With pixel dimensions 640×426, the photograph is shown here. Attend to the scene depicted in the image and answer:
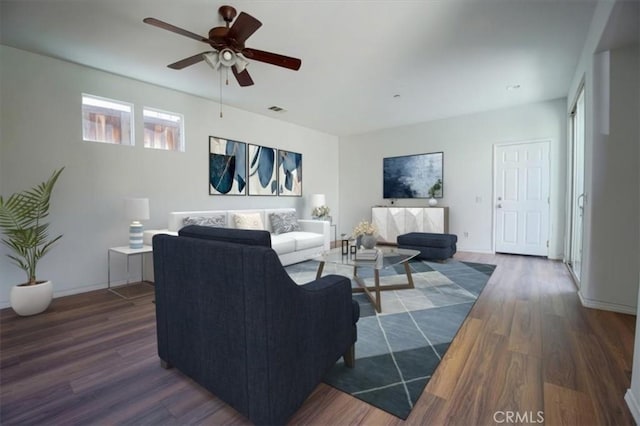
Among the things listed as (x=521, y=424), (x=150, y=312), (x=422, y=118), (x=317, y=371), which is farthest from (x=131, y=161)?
(x=422, y=118)

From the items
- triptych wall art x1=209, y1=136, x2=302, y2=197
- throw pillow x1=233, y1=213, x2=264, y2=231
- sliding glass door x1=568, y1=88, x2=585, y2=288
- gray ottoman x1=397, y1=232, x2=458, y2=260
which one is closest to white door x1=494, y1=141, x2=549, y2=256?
sliding glass door x1=568, y1=88, x2=585, y2=288

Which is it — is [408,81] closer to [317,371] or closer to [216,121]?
[216,121]

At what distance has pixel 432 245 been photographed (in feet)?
15.7

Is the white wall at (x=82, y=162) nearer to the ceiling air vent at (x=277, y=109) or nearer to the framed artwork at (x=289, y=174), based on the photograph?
the ceiling air vent at (x=277, y=109)

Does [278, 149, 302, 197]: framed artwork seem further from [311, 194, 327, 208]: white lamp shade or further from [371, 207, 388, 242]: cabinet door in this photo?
[371, 207, 388, 242]: cabinet door

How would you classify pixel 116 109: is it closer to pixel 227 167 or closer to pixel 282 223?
pixel 227 167

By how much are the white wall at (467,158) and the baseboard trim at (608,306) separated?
262 centimetres

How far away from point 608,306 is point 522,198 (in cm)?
294

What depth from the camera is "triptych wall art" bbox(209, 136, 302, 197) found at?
4828 millimetres

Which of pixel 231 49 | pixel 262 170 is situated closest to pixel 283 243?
pixel 262 170

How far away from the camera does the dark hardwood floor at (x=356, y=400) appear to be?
57.1 inches

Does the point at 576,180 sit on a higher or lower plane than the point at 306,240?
higher

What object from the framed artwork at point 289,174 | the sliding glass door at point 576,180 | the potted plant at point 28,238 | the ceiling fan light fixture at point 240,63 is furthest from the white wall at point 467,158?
the potted plant at point 28,238

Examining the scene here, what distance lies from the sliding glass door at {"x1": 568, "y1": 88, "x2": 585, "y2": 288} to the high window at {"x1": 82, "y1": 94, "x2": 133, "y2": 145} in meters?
5.66
